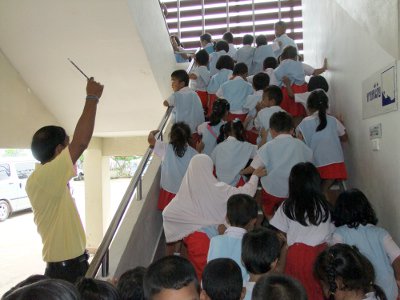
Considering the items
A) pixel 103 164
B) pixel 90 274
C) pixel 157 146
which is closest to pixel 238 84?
pixel 157 146

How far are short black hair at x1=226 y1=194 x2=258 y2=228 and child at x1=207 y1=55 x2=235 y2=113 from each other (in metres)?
2.90

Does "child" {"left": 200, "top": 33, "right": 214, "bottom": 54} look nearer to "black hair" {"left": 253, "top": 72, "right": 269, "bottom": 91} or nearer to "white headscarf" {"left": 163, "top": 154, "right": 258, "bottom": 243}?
"black hair" {"left": 253, "top": 72, "right": 269, "bottom": 91}

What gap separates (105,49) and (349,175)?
11.6 feet

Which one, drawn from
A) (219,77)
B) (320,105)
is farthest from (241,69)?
(320,105)

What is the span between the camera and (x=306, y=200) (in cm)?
222

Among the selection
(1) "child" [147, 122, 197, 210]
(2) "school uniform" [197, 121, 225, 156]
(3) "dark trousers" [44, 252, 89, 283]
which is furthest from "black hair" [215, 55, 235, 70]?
(3) "dark trousers" [44, 252, 89, 283]

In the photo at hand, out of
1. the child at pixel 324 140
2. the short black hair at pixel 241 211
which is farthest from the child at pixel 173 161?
the short black hair at pixel 241 211

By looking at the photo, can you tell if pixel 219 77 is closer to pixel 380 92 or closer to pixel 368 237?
pixel 380 92

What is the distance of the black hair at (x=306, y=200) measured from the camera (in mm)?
2189

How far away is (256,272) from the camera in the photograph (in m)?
1.78

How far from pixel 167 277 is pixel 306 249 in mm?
1197

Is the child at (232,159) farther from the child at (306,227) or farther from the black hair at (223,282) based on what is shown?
the black hair at (223,282)

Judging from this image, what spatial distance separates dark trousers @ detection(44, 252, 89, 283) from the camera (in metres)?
2.04

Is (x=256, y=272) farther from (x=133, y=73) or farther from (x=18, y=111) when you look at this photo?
(x=18, y=111)
